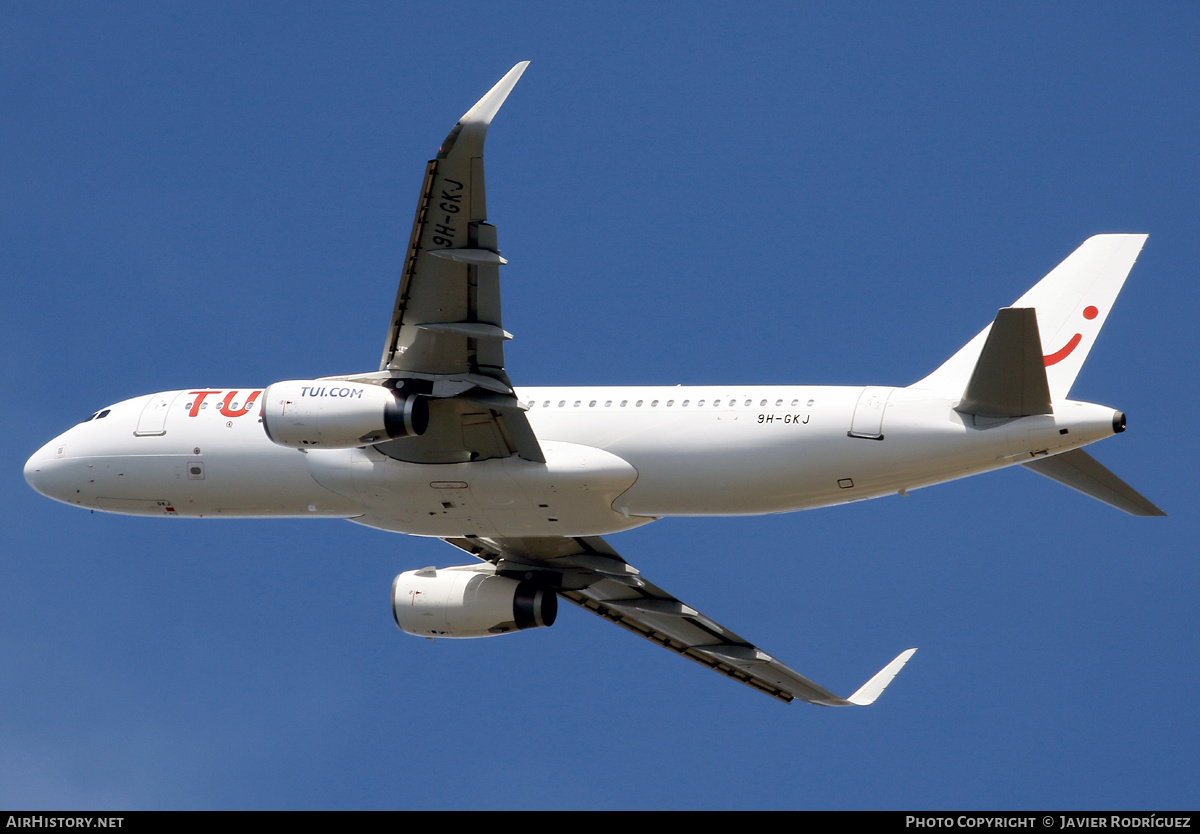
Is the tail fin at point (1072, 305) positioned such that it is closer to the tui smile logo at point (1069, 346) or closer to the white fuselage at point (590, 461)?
the tui smile logo at point (1069, 346)

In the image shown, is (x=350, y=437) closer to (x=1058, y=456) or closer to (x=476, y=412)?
(x=476, y=412)

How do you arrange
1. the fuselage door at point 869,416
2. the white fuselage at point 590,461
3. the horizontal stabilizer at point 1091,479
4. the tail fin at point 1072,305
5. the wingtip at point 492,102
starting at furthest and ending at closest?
1. the tail fin at point 1072,305
2. the fuselage door at point 869,416
3. the white fuselage at point 590,461
4. the horizontal stabilizer at point 1091,479
5. the wingtip at point 492,102

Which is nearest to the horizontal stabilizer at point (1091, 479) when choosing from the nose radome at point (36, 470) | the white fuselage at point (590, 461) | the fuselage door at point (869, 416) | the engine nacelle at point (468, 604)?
the white fuselage at point (590, 461)

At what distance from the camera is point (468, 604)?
3228cm

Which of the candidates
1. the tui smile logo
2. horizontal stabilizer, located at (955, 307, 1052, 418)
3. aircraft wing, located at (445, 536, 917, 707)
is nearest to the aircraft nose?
aircraft wing, located at (445, 536, 917, 707)

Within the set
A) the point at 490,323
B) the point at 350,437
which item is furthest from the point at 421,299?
the point at 350,437

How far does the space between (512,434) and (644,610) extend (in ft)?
26.9

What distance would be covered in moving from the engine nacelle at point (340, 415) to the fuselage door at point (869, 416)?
24.2 ft

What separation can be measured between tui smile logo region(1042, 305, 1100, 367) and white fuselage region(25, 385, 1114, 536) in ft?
5.98

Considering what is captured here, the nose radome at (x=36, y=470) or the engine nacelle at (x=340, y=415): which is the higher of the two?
the nose radome at (x=36, y=470)

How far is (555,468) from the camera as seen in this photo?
27.7 metres

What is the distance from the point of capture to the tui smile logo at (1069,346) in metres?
27.0
